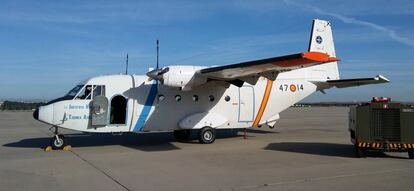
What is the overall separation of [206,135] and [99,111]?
4350 millimetres

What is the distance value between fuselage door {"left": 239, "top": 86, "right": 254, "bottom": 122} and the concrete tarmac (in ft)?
7.39

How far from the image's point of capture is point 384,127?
11695mm

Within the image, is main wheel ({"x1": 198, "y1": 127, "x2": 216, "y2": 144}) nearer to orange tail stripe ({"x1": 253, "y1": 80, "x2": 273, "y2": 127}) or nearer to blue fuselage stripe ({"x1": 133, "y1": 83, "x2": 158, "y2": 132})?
blue fuselage stripe ({"x1": 133, "y1": 83, "x2": 158, "y2": 132})

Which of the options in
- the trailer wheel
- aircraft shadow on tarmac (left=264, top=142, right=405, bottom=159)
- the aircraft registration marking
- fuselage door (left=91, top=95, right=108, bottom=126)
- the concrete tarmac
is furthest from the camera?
the aircraft registration marking

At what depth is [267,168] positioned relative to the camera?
997cm

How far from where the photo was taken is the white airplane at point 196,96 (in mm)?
14188

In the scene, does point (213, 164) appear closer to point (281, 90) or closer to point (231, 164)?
point (231, 164)

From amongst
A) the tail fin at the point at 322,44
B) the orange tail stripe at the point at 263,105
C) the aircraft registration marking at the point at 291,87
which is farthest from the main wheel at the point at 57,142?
the tail fin at the point at 322,44

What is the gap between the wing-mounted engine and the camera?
14156mm

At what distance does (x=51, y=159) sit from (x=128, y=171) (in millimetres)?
3427

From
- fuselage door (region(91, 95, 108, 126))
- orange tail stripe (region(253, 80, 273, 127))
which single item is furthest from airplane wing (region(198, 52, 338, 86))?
fuselage door (region(91, 95, 108, 126))

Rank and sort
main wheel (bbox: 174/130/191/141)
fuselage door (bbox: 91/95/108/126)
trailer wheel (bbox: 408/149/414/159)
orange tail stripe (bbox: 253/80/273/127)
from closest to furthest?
trailer wheel (bbox: 408/149/414/159) → fuselage door (bbox: 91/95/108/126) → main wheel (bbox: 174/130/191/141) → orange tail stripe (bbox: 253/80/273/127)

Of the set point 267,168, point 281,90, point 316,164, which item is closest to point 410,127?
point 316,164

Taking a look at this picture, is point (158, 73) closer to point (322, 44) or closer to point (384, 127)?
point (384, 127)
